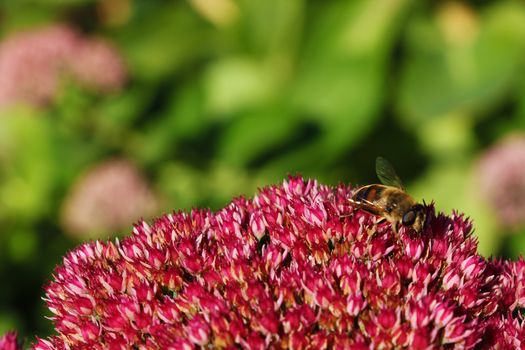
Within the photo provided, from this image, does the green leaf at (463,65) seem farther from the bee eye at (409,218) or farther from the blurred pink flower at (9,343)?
the blurred pink flower at (9,343)

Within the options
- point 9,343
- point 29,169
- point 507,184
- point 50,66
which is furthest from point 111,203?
point 9,343

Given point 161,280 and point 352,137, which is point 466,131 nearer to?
point 352,137

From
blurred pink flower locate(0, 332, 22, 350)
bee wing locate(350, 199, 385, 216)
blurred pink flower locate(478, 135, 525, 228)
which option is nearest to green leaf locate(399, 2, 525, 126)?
blurred pink flower locate(478, 135, 525, 228)

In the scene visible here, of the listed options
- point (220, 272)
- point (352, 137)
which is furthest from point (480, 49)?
point (220, 272)

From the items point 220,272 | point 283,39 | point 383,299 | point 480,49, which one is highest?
point 283,39

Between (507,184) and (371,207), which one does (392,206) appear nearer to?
(371,207)

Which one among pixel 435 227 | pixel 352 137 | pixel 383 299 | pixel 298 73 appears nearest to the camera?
pixel 383 299

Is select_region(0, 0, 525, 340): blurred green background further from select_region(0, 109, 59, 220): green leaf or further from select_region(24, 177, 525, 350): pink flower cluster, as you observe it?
select_region(24, 177, 525, 350): pink flower cluster
